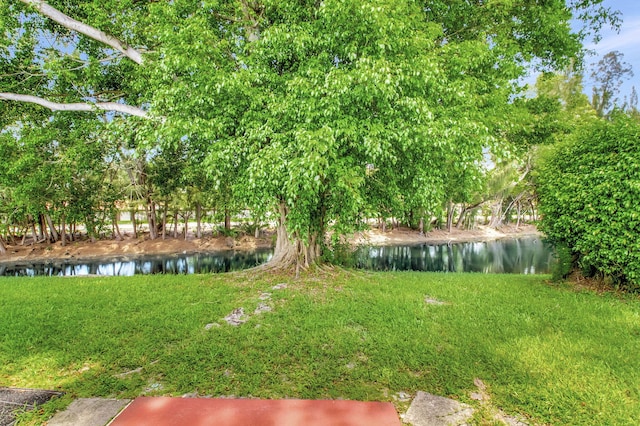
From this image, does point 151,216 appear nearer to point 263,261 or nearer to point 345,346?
point 263,261

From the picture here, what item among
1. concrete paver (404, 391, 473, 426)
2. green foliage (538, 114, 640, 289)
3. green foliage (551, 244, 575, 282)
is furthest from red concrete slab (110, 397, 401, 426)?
green foliage (551, 244, 575, 282)

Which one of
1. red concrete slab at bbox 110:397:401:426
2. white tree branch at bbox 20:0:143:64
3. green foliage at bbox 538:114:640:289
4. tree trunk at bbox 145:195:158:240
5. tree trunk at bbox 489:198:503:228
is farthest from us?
tree trunk at bbox 489:198:503:228

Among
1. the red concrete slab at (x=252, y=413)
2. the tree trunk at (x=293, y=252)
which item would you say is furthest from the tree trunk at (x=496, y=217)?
the red concrete slab at (x=252, y=413)

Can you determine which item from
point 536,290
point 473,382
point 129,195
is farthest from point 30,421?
point 129,195

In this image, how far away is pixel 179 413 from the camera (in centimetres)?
200

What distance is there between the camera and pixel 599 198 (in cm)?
607

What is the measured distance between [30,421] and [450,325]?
4621 mm

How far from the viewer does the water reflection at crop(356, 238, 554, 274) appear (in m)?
18.8

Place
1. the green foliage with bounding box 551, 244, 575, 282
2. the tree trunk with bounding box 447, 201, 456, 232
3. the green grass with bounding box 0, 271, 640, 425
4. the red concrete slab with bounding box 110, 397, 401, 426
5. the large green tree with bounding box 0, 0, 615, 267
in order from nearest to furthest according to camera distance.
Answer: the red concrete slab with bounding box 110, 397, 401, 426 → the green grass with bounding box 0, 271, 640, 425 → the large green tree with bounding box 0, 0, 615, 267 → the green foliage with bounding box 551, 244, 575, 282 → the tree trunk with bounding box 447, 201, 456, 232

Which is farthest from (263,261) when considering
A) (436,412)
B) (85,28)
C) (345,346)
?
(436,412)

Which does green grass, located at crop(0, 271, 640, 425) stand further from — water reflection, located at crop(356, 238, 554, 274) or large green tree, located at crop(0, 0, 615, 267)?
water reflection, located at crop(356, 238, 554, 274)

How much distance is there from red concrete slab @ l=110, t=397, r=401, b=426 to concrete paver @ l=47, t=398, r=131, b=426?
0.84 m

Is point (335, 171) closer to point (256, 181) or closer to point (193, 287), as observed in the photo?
point (256, 181)

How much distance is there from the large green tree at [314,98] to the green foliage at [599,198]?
4.57 feet
